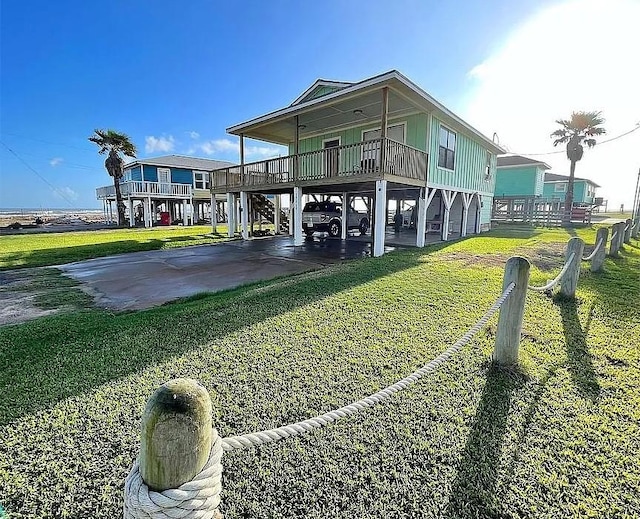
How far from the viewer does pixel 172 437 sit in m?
0.81

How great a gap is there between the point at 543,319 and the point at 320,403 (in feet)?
11.6

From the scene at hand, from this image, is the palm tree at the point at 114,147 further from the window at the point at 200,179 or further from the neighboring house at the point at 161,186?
the window at the point at 200,179

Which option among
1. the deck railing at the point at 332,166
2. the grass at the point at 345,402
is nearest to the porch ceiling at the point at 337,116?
the deck railing at the point at 332,166

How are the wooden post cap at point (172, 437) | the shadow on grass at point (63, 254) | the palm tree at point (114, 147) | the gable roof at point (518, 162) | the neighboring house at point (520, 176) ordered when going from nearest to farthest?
1. the wooden post cap at point (172, 437)
2. the shadow on grass at point (63, 254)
3. the palm tree at point (114, 147)
4. the gable roof at point (518, 162)
5. the neighboring house at point (520, 176)

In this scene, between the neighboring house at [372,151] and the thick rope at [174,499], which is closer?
the thick rope at [174,499]

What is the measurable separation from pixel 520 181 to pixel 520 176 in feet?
1.54

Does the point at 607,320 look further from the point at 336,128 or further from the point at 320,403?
the point at 336,128

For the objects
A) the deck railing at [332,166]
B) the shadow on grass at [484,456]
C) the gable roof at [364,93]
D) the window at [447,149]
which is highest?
the gable roof at [364,93]

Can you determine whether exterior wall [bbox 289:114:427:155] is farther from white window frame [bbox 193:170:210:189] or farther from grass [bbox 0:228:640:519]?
white window frame [bbox 193:170:210:189]

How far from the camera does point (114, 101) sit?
49.5 m

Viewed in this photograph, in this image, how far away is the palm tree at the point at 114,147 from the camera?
84.8 ft

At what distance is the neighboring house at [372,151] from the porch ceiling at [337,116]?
4cm

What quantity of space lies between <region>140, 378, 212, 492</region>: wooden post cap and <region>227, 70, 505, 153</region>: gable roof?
1012cm

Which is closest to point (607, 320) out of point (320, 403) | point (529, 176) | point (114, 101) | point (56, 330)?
point (320, 403)
